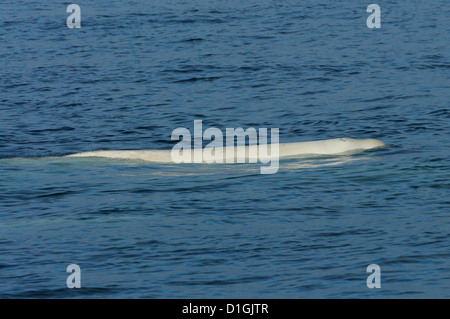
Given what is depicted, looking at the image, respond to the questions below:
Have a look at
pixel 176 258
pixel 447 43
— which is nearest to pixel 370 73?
pixel 447 43

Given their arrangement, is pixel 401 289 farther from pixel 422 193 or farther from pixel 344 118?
pixel 344 118

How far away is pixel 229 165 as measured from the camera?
1587cm

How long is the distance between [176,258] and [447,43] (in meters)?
19.0

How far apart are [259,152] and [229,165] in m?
0.77

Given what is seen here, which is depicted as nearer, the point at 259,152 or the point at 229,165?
the point at 229,165

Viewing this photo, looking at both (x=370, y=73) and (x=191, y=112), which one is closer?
(x=191, y=112)

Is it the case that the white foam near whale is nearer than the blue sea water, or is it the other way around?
the blue sea water

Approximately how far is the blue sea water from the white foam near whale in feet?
1.23

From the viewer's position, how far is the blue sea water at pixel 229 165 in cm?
1029

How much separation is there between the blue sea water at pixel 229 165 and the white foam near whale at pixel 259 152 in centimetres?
37

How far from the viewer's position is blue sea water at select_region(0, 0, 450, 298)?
10.3m

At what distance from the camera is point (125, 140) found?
19.0m

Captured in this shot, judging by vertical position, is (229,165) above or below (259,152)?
below
